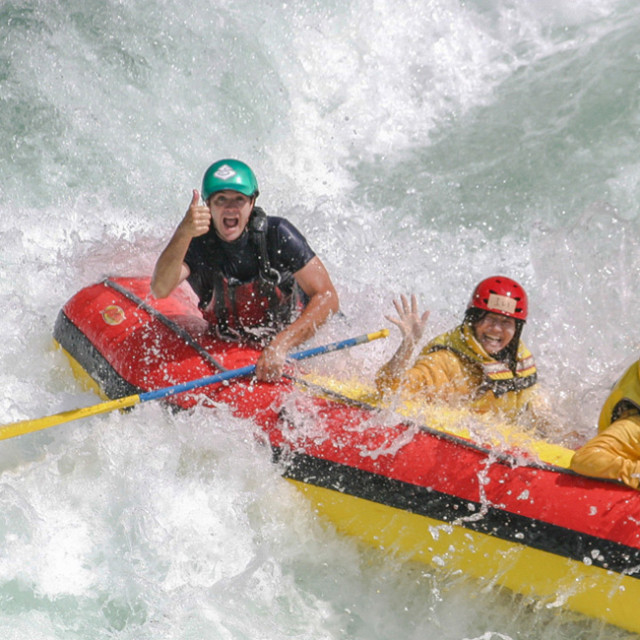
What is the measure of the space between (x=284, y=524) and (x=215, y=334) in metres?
1.11

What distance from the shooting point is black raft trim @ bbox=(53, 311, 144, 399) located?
4738 mm

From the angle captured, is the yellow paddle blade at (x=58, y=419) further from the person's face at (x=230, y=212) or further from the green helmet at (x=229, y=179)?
the green helmet at (x=229, y=179)

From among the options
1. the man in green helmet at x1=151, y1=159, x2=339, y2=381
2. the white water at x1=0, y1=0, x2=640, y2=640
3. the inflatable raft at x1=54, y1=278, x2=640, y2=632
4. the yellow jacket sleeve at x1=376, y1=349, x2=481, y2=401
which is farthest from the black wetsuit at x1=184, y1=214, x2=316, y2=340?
the yellow jacket sleeve at x1=376, y1=349, x2=481, y2=401

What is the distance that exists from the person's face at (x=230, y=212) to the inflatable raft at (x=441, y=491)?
0.65m

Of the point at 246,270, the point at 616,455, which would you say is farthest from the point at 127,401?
the point at 616,455

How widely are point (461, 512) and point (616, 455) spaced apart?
2.34ft

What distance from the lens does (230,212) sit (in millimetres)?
4402

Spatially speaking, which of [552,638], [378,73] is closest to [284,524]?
[552,638]

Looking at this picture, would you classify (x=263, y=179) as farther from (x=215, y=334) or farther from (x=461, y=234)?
(x=215, y=334)

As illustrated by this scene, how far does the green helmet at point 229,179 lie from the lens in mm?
4320

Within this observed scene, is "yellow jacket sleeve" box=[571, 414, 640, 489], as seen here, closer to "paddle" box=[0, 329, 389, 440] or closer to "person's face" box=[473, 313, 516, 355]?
"person's face" box=[473, 313, 516, 355]

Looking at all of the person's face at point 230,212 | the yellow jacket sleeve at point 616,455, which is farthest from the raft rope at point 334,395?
the person's face at point 230,212

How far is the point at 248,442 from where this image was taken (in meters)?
4.30

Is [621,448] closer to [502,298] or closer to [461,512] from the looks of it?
[461,512]
